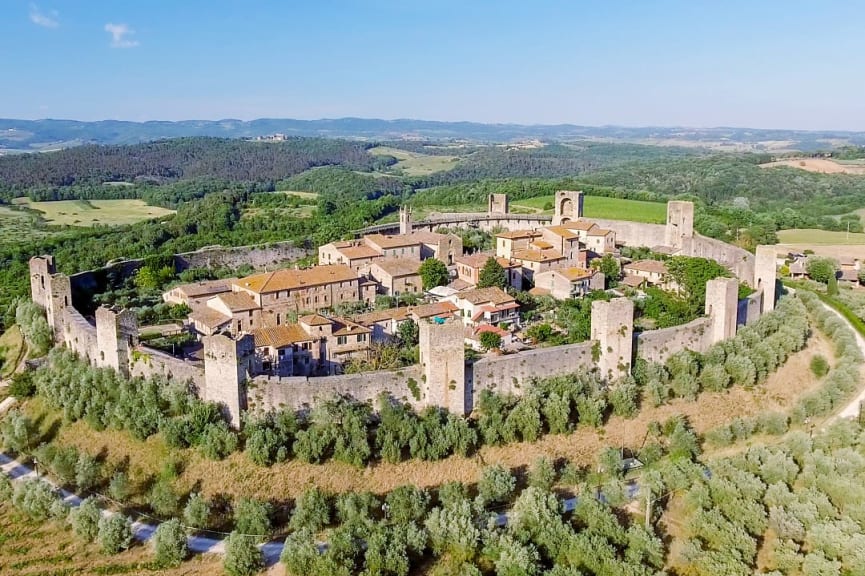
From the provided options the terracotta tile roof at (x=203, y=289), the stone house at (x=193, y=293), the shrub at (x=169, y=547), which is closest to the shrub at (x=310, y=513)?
the shrub at (x=169, y=547)

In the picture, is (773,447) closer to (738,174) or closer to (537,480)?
(537,480)

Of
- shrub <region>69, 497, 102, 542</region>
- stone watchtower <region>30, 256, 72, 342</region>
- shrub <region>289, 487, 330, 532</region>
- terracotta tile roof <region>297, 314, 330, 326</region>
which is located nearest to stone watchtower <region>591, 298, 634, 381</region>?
terracotta tile roof <region>297, 314, 330, 326</region>

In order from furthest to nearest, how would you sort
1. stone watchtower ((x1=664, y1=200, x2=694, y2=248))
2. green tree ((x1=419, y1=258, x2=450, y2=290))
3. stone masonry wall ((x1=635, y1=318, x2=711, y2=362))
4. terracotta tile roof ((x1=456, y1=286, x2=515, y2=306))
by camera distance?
stone watchtower ((x1=664, y1=200, x2=694, y2=248)) < green tree ((x1=419, y1=258, x2=450, y2=290)) < terracotta tile roof ((x1=456, y1=286, x2=515, y2=306)) < stone masonry wall ((x1=635, y1=318, x2=711, y2=362))

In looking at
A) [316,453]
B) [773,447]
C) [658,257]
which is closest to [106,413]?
[316,453]

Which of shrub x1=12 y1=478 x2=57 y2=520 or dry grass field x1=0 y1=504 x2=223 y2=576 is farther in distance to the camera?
shrub x1=12 y1=478 x2=57 y2=520

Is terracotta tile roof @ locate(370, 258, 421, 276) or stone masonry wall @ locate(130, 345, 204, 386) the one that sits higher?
terracotta tile roof @ locate(370, 258, 421, 276)

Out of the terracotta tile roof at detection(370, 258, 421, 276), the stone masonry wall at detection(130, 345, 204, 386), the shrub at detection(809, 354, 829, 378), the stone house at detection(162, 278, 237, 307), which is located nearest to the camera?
the stone masonry wall at detection(130, 345, 204, 386)

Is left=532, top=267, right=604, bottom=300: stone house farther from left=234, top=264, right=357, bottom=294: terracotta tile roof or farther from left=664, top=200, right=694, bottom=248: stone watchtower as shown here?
left=664, top=200, right=694, bottom=248: stone watchtower
